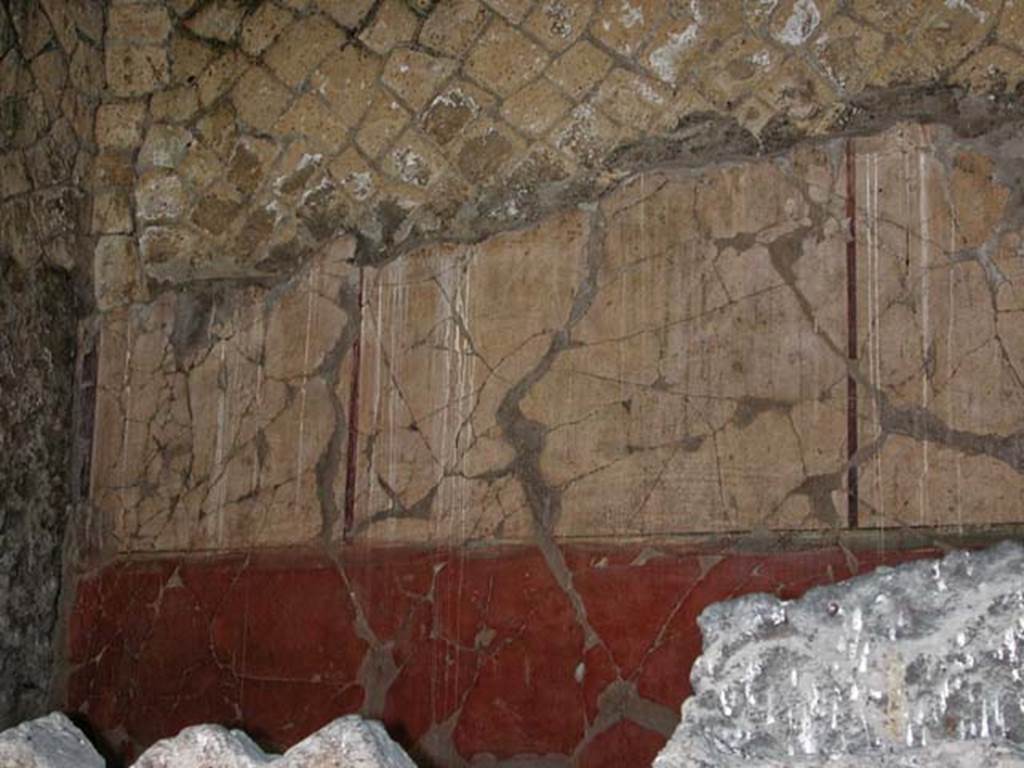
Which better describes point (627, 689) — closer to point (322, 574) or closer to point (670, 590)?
point (670, 590)

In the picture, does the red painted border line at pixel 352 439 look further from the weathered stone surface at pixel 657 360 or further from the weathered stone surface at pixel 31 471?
the weathered stone surface at pixel 31 471

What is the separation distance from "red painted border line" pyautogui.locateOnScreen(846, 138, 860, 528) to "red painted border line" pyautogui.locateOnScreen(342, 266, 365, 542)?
1.14 metres

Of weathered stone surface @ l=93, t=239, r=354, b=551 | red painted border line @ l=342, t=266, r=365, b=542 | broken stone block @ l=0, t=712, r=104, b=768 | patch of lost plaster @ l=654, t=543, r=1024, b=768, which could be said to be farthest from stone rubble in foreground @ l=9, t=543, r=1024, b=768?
weathered stone surface @ l=93, t=239, r=354, b=551

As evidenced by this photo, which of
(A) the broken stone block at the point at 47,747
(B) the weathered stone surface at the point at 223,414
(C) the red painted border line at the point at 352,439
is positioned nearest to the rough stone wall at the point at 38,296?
(B) the weathered stone surface at the point at 223,414

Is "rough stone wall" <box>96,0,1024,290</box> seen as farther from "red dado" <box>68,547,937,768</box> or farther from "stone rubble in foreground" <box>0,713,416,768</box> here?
"stone rubble in foreground" <box>0,713,416,768</box>

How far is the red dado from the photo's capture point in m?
3.12

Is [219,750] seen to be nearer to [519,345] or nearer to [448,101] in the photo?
[519,345]

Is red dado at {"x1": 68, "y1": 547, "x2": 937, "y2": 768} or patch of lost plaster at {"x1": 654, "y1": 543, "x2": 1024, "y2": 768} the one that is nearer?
patch of lost plaster at {"x1": 654, "y1": 543, "x2": 1024, "y2": 768}

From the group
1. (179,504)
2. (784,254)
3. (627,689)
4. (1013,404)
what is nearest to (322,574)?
(179,504)

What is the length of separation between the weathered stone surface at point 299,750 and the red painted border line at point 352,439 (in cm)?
112

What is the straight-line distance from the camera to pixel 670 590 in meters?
3.15

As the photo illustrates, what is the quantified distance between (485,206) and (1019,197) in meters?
1.18

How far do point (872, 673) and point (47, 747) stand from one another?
1.35 meters

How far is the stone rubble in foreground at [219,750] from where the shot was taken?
2.29 metres
